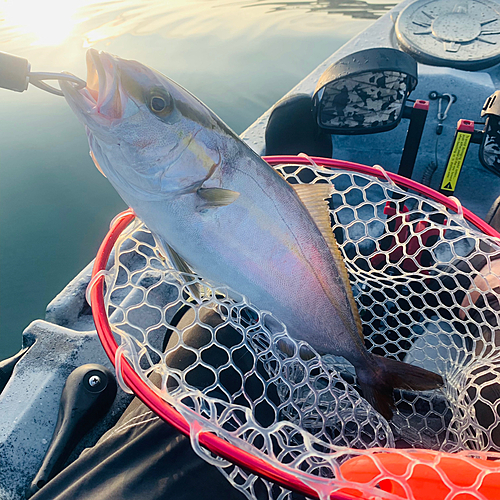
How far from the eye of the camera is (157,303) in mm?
2270

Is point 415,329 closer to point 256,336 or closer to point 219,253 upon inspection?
point 256,336

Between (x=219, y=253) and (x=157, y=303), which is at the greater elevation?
(x=219, y=253)

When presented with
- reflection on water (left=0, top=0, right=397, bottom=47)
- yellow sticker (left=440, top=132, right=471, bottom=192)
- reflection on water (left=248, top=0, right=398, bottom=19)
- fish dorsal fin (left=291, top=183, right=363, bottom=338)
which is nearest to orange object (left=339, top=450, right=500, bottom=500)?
fish dorsal fin (left=291, top=183, right=363, bottom=338)

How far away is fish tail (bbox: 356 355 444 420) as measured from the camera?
58.0 inches

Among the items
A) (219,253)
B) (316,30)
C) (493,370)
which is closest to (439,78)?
(493,370)

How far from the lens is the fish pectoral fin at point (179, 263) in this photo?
1431mm

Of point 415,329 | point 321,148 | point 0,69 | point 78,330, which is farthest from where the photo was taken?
point 321,148

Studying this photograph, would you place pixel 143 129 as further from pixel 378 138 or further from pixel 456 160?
pixel 378 138

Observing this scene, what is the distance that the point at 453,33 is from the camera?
347 cm

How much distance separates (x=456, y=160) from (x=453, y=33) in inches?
81.9

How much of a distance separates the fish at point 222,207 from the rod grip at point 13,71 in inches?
4.7

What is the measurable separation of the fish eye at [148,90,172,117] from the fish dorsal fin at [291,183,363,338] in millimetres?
562

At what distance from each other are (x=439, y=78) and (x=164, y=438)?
3235 millimetres

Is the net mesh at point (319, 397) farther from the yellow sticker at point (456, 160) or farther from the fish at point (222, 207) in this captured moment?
the yellow sticker at point (456, 160)
